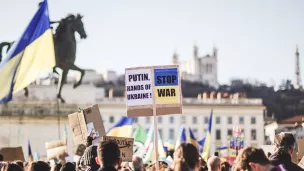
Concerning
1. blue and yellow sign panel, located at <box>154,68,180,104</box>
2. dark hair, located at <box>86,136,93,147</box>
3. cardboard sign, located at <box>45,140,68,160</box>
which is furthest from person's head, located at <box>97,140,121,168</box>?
cardboard sign, located at <box>45,140,68,160</box>

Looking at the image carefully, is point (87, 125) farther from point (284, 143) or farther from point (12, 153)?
point (12, 153)

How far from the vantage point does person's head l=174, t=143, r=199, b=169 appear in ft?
25.8

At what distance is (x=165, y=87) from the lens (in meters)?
11.6

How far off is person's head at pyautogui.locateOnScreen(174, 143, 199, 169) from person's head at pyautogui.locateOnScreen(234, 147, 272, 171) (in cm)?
36

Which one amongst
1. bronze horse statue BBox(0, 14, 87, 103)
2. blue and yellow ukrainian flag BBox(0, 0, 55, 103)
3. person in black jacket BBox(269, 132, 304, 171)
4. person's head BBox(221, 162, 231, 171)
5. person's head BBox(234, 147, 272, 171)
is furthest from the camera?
bronze horse statue BBox(0, 14, 87, 103)

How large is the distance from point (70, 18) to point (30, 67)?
1077 inches

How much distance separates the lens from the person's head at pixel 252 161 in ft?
25.8

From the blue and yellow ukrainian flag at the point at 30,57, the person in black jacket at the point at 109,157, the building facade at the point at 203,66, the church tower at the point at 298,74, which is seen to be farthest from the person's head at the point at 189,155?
the building facade at the point at 203,66

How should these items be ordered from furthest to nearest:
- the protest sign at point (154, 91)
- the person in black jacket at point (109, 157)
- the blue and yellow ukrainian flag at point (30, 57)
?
the blue and yellow ukrainian flag at point (30, 57), the protest sign at point (154, 91), the person in black jacket at point (109, 157)

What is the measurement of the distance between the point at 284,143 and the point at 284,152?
6.9 inches

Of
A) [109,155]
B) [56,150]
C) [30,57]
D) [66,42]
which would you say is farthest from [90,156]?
[66,42]

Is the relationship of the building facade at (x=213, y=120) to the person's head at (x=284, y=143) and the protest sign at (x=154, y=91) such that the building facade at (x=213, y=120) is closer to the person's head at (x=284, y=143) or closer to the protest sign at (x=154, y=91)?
the protest sign at (x=154, y=91)

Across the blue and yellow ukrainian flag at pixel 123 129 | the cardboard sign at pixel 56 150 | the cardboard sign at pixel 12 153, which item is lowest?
the cardboard sign at pixel 56 150

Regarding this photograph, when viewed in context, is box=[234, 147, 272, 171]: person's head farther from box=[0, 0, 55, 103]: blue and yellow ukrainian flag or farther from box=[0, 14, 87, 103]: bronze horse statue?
box=[0, 14, 87, 103]: bronze horse statue
